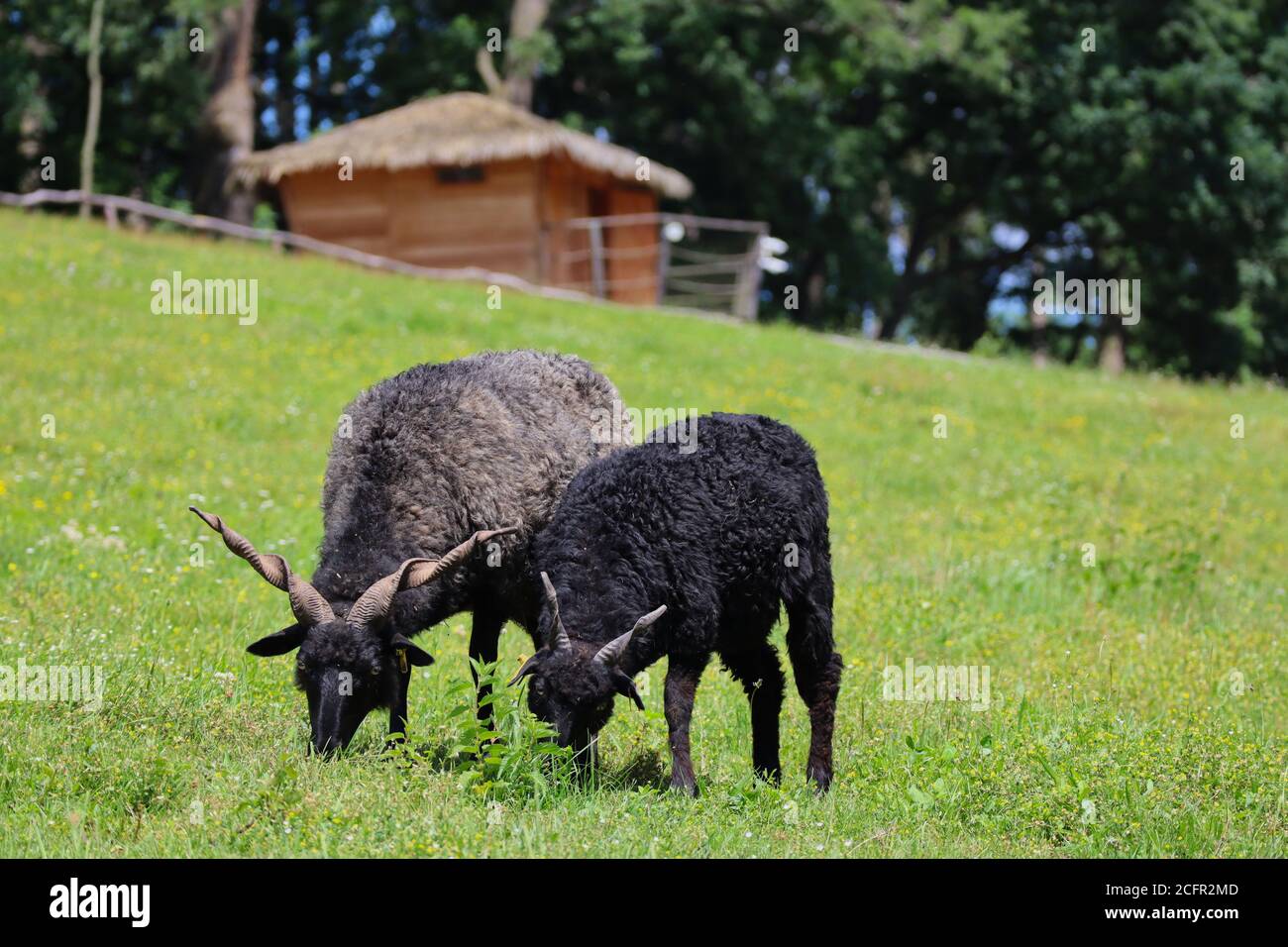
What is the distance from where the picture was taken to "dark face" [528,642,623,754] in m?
6.32

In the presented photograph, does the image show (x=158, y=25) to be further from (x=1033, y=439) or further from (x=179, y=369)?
(x=1033, y=439)

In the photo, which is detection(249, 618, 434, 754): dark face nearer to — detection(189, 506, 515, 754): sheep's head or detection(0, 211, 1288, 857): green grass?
detection(189, 506, 515, 754): sheep's head

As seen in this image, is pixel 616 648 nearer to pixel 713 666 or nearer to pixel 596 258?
pixel 713 666

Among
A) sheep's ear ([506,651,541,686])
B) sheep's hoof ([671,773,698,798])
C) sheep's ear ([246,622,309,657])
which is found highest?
sheep's ear ([246,622,309,657])

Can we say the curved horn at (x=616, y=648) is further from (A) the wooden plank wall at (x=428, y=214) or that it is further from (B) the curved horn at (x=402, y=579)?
(A) the wooden plank wall at (x=428, y=214)

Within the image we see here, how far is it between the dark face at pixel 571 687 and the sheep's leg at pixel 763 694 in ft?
3.99

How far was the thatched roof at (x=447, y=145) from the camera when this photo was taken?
28719 mm

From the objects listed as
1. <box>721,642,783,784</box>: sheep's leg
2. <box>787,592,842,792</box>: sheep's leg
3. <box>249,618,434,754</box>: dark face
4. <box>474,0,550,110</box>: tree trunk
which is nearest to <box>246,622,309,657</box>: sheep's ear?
<box>249,618,434,754</box>: dark face

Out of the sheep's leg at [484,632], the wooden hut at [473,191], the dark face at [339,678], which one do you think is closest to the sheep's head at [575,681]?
the dark face at [339,678]

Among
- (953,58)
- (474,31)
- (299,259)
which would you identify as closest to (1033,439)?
(299,259)

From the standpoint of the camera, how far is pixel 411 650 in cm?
692

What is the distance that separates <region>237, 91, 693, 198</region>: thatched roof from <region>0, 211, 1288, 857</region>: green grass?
17.6 feet

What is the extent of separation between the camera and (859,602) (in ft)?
36.1

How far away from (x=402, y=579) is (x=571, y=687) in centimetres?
110
